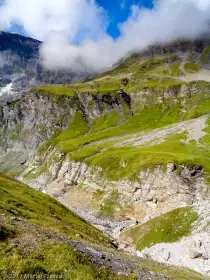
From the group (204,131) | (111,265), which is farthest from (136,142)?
(111,265)

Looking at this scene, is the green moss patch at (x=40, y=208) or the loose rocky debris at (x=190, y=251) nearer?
the green moss patch at (x=40, y=208)

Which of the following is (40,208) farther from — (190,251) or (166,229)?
(190,251)

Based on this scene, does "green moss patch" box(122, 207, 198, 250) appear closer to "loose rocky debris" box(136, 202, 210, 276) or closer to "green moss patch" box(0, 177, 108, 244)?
"loose rocky debris" box(136, 202, 210, 276)

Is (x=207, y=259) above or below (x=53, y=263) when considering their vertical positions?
below

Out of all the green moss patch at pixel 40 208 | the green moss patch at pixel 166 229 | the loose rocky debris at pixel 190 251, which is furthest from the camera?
the green moss patch at pixel 166 229

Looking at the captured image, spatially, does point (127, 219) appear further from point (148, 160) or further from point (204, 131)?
point (204, 131)

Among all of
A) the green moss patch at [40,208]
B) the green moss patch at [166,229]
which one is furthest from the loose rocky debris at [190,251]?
the green moss patch at [40,208]

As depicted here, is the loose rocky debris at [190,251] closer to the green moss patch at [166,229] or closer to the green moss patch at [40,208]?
the green moss patch at [166,229]

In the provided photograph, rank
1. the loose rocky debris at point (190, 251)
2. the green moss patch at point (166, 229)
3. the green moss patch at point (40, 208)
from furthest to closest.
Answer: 1. the green moss patch at point (166, 229)
2. the loose rocky debris at point (190, 251)
3. the green moss patch at point (40, 208)

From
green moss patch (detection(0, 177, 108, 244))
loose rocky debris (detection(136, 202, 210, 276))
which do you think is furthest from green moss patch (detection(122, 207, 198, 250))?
green moss patch (detection(0, 177, 108, 244))
